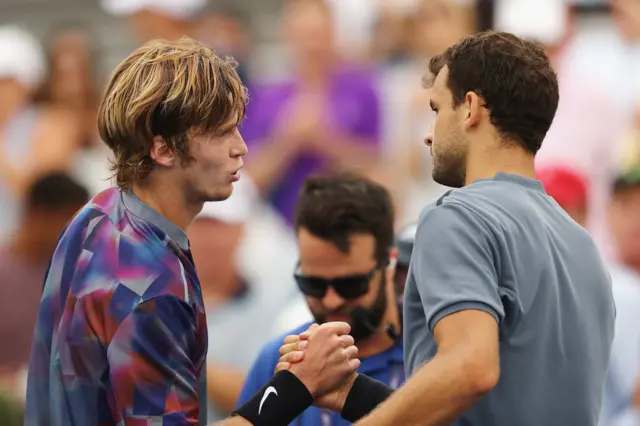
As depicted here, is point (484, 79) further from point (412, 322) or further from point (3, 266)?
point (3, 266)

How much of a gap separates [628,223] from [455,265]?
3293 mm

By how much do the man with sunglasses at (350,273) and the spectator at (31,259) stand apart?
2.42 metres

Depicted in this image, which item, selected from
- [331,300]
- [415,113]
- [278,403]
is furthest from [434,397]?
[415,113]

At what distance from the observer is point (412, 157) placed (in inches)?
259

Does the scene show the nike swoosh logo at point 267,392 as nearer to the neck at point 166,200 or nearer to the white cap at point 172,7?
the neck at point 166,200

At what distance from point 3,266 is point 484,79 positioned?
4.01m

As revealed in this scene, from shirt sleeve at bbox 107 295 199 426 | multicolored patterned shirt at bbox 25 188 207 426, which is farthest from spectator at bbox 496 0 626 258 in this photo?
shirt sleeve at bbox 107 295 199 426

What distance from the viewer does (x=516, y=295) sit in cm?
254

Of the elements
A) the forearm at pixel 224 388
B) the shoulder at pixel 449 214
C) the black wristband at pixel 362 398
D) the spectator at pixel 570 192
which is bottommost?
the forearm at pixel 224 388

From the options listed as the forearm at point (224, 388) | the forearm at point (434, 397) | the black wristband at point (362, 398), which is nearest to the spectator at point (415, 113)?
the forearm at point (224, 388)

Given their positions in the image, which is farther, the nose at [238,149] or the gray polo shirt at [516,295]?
the nose at [238,149]

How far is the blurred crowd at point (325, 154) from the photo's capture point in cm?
538

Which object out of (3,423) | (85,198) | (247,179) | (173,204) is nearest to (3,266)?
(85,198)

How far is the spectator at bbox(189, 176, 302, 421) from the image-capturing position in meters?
5.11
